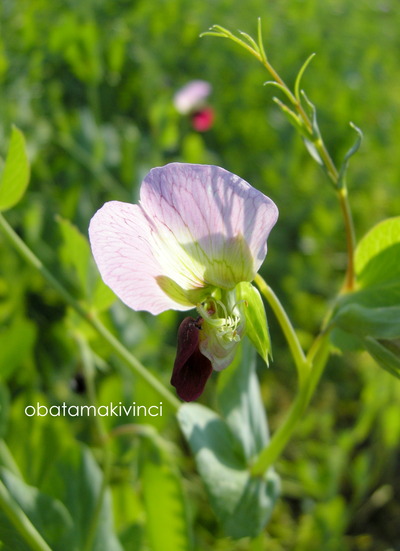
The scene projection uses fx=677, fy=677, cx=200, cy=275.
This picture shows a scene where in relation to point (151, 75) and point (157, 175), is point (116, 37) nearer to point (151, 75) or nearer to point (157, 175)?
point (151, 75)

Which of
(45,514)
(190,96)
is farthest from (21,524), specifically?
(190,96)

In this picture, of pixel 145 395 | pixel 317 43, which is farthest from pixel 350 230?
pixel 317 43

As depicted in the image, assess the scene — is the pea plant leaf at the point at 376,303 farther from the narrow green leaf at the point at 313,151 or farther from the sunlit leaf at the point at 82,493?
the sunlit leaf at the point at 82,493

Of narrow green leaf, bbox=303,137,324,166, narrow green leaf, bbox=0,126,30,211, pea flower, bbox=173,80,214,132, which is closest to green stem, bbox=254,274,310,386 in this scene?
narrow green leaf, bbox=303,137,324,166

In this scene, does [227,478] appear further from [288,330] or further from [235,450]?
[288,330]

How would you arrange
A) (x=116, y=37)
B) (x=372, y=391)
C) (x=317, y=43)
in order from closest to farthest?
(x=372, y=391)
(x=116, y=37)
(x=317, y=43)

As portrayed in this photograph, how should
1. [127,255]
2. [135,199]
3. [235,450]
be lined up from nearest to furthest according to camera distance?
[127,255]
[235,450]
[135,199]

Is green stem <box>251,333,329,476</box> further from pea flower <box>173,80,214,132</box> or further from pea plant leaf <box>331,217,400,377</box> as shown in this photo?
pea flower <box>173,80,214,132</box>
